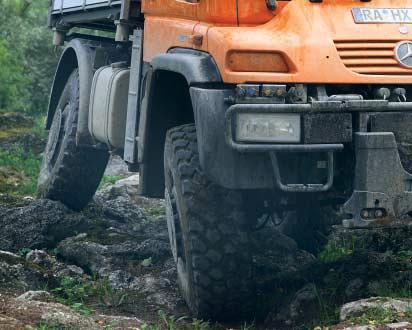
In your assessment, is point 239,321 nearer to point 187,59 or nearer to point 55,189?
point 187,59

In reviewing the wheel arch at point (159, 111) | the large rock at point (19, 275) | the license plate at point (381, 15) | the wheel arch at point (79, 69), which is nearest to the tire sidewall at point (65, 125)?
the wheel arch at point (79, 69)

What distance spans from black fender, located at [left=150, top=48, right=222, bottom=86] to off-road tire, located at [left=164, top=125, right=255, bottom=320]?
0.49 m

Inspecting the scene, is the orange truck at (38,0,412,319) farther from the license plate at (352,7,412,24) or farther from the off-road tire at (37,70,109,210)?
the off-road tire at (37,70,109,210)

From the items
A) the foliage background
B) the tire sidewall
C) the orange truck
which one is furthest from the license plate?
the foliage background

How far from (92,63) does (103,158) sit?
2.56 feet

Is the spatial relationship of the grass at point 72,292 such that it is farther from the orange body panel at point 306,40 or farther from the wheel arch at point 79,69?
the wheel arch at point 79,69

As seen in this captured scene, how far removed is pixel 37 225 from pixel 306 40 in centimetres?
325

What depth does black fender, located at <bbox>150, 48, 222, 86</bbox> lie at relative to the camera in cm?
520

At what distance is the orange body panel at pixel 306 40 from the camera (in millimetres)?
5070

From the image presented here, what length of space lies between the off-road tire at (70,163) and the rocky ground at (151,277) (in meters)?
0.21

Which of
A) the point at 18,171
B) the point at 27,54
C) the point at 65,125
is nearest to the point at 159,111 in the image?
the point at 65,125

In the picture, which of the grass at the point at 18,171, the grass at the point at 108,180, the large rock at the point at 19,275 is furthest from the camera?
the grass at the point at 108,180

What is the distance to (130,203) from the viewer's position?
362 inches

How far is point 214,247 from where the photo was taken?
5.39 metres
